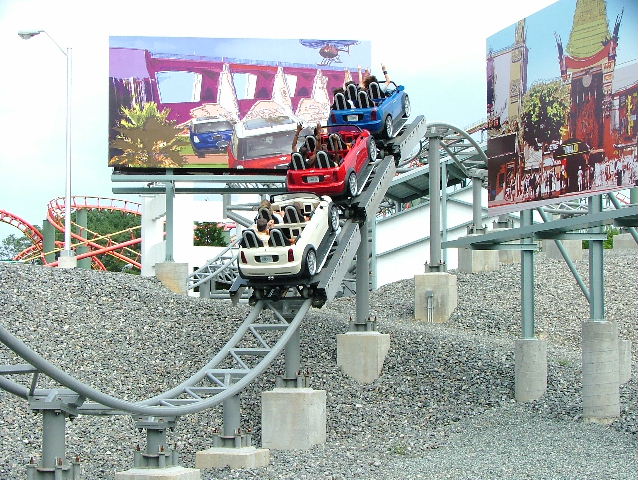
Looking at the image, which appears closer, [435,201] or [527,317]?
[527,317]

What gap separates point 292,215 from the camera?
21.4 meters

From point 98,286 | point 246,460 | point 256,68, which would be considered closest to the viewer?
point 246,460

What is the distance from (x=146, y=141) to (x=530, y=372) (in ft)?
48.5

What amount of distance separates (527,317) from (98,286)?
9950mm

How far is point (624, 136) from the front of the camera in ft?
67.6

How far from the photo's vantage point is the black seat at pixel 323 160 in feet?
75.4

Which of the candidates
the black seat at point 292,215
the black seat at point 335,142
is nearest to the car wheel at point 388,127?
the black seat at point 335,142

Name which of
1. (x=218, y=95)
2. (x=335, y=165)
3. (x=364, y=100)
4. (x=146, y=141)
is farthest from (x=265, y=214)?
(x=218, y=95)

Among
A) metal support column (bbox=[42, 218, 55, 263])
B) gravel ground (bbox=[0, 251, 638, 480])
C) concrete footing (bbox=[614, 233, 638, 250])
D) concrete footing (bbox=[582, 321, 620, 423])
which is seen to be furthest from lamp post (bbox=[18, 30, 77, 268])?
metal support column (bbox=[42, 218, 55, 263])

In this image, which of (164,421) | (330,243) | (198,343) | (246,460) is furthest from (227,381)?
(198,343)

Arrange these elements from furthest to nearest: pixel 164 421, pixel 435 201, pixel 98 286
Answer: pixel 435 201 → pixel 98 286 → pixel 164 421

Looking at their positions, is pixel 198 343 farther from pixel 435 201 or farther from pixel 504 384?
pixel 435 201

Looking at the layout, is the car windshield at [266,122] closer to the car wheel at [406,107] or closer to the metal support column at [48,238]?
the car wheel at [406,107]

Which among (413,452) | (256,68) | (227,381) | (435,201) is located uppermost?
(256,68)
